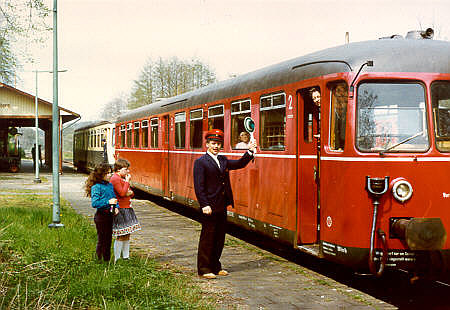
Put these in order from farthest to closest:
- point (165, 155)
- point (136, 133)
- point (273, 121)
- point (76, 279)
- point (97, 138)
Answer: point (97, 138) < point (136, 133) < point (165, 155) < point (273, 121) < point (76, 279)

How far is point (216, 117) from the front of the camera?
41.6 feet

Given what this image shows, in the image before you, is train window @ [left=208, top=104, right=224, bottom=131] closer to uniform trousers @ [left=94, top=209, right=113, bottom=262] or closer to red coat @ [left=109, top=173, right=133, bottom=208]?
red coat @ [left=109, top=173, right=133, bottom=208]

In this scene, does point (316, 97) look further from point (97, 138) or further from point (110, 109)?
point (110, 109)

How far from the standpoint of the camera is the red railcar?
7031 millimetres

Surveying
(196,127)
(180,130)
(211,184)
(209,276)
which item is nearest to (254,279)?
(209,276)

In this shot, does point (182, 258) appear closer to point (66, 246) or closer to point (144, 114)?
point (66, 246)

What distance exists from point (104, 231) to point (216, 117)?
499 cm

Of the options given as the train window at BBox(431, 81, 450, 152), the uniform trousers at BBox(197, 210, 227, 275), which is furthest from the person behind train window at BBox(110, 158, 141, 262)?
the train window at BBox(431, 81, 450, 152)

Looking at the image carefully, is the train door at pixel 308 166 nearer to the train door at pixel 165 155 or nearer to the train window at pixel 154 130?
the train door at pixel 165 155

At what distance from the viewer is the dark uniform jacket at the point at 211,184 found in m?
8.05

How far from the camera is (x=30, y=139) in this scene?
447 feet

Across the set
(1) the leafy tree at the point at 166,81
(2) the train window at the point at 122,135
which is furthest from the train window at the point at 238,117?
(1) the leafy tree at the point at 166,81

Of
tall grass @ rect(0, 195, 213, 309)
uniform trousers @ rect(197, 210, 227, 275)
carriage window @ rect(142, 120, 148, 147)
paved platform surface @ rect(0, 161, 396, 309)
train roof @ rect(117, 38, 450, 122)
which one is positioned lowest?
paved platform surface @ rect(0, 161, 396, 309)

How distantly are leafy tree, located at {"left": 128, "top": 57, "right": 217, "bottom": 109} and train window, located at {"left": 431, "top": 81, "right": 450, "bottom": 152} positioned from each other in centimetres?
5623
